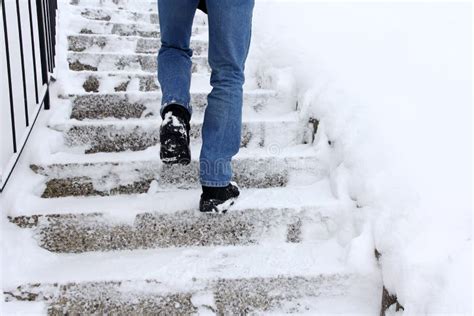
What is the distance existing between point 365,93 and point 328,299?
1.05 m

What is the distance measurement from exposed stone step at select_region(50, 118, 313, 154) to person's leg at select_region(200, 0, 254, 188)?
0.53m

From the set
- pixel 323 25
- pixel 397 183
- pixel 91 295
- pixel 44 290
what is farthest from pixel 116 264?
pixel 323 25

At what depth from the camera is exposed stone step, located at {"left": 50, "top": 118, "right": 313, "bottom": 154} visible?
7.08ft

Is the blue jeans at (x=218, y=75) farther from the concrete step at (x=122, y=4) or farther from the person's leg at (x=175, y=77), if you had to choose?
the concrete step at (x=122, y=4)

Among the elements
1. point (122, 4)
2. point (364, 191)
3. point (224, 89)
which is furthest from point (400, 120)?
point (122, 4)

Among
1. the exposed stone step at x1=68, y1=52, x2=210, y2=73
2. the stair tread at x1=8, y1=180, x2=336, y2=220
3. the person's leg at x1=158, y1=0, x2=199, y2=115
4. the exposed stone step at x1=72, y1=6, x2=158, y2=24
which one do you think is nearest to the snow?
the stair tread at x1=8, y1=180, x2=336, y2=220

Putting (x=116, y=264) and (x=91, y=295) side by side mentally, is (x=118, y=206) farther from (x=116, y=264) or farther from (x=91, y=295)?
(x=91, y=295)

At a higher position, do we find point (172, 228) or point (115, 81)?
point (115, 81)

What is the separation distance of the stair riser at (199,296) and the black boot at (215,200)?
0.29 meters

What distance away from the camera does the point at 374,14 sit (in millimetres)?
3256

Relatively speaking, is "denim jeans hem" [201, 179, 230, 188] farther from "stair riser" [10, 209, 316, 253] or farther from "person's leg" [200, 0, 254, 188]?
"stair riser" [10, 209, 316, 253]

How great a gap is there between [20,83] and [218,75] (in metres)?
1.18

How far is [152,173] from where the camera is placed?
201 centimetres

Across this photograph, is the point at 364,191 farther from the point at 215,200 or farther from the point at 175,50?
the point at 175,50
